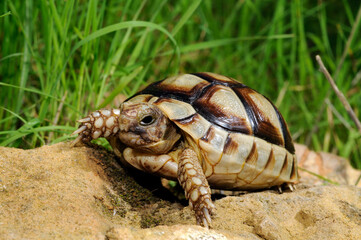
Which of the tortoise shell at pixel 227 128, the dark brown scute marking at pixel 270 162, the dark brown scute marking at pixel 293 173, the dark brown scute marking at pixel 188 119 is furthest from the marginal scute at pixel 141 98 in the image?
the dark brown scute marking at pixel 293 173

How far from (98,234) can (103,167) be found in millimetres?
713

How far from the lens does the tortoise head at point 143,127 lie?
208 centimetres

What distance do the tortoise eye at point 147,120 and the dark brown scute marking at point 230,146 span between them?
43 cm

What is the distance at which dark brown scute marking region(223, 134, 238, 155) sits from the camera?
217cm

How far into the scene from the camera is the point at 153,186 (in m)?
2.32

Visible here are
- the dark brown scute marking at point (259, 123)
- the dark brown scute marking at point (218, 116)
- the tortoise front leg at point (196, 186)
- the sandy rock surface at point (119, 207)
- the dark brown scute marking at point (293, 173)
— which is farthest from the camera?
the dark brown scute marking at point (293, 173)

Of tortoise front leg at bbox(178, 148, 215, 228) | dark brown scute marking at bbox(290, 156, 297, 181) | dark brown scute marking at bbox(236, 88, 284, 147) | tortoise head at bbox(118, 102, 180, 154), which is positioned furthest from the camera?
dark brown scute marking at bbox(290, 156, 297, 181)

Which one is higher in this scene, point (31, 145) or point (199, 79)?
point (199, 79)

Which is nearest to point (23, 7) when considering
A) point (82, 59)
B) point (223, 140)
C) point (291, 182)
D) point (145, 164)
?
point (82, 59)

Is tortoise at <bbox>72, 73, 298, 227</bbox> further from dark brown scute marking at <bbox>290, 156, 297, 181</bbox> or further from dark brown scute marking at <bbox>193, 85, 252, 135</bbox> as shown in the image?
dark brown scute marking at <bbox>290, 156, 297, 181</bbox>

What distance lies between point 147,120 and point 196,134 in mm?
283

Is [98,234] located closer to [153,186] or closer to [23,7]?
[153,186]

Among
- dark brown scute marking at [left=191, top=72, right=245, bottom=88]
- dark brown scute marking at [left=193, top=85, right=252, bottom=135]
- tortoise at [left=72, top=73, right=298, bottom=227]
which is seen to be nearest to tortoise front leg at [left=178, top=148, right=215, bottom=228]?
tortoise at [left=72, top=73, right=298, bottom=227]

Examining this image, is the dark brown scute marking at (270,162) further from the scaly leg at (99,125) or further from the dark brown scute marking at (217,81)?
the scaly leg at (99,125)
